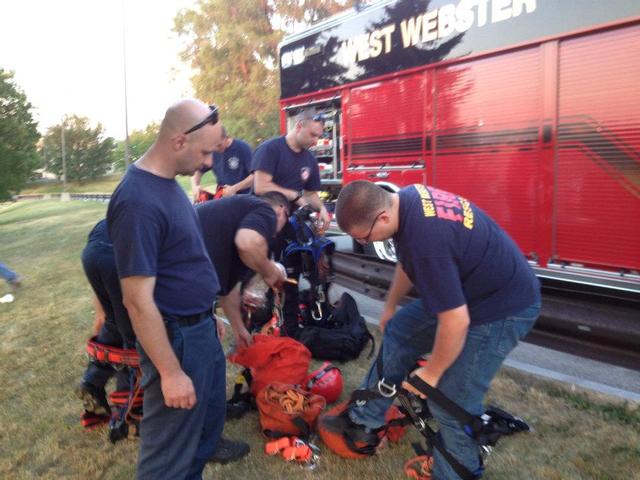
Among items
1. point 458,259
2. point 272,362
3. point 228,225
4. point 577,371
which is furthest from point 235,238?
point 577,371

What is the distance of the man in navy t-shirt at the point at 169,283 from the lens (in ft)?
6.15

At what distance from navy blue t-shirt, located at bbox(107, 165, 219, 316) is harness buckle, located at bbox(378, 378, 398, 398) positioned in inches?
41.6

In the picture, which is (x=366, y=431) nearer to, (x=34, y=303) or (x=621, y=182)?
(x=621, y=182)

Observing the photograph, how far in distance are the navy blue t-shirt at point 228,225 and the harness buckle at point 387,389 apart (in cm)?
101

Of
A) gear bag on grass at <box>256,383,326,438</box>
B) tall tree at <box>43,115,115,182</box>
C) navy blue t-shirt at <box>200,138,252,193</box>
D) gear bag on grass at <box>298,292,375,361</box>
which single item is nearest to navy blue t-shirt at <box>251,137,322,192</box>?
navy blue t-shirt at <box>200,138,252,193</box>

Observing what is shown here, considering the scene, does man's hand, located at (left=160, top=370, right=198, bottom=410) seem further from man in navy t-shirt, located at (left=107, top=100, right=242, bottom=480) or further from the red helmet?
the red helmet

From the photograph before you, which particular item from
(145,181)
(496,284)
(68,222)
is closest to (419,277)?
(496,284)

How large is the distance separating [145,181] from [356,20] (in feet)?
17.8

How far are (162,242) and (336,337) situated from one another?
2.40m

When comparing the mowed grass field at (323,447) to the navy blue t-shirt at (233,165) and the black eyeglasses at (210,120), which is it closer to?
the black eyeglasses at (210,120)

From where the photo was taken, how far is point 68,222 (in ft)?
55.0

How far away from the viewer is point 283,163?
466 centimetres

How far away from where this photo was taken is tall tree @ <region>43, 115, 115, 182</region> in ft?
184

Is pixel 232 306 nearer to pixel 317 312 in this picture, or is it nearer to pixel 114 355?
pixel 114 355
